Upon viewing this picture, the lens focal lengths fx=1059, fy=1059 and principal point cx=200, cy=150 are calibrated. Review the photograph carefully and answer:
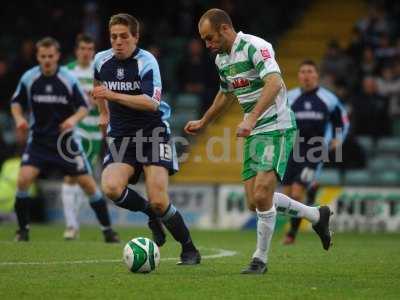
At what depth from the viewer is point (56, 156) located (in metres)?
13.6

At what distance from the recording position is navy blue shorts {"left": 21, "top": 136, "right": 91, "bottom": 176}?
1353 centimetres

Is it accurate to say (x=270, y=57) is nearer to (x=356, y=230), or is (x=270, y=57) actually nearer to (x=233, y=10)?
(x=356, y=230)

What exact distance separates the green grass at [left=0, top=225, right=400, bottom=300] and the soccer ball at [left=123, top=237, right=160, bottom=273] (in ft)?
0.27

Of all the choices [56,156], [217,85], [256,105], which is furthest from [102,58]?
[217,85]

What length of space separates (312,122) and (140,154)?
5.46 m

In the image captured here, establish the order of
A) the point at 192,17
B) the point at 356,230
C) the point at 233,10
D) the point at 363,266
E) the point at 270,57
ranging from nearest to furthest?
the point at 270,57 < the point at 363,266 < the point at 356,230 < the point at 233,10 < the point at 192,17

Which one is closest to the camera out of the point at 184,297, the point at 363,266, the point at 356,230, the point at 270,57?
the point at 184,297

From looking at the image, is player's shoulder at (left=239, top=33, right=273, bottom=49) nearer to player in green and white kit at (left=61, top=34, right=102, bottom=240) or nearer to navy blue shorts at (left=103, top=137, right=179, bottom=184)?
navy blue shorts at (left=103, top=137, right=179, bottom=184)

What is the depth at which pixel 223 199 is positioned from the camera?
19.2 meters

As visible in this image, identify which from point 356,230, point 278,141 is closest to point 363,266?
point 278,141

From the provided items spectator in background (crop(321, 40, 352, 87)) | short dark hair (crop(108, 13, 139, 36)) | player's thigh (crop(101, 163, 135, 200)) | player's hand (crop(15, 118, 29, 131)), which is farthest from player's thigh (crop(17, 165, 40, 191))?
spectator in background (crop(321, 40, 352, 87))

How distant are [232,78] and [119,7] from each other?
562 inches

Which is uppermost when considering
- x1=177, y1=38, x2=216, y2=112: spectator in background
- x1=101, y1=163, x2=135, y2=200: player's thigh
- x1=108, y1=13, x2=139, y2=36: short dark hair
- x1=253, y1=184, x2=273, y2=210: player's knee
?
x1=177, y1=38, x2=216, y2=112: spectator in background

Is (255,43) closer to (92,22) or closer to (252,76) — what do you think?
(252,76)
